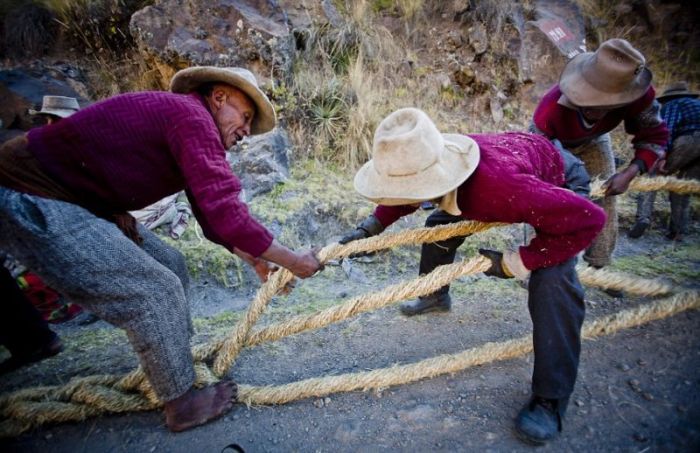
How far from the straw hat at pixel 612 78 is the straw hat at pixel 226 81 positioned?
1.91 meters

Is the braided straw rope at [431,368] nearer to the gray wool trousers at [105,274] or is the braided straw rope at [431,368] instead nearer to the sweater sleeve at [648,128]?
the gray wool trousers at [105,274]

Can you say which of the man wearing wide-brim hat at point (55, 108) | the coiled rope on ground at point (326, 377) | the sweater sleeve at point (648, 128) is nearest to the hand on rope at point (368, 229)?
the coiled rope on ground at point (326, 377)

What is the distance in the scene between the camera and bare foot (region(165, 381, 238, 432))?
5.23ft

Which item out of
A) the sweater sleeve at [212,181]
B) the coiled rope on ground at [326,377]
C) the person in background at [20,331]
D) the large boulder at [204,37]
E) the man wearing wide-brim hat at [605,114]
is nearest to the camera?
the sweater sleeve at [212,181]

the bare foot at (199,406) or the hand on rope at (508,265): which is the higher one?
the hand on rope at (508,265)

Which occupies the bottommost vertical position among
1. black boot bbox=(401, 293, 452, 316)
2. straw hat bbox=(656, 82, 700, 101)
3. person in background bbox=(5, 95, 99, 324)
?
person in background bbox=(5, 95, 99, 324)

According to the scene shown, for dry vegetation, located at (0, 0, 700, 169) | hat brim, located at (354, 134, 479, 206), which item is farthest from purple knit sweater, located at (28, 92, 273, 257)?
dry vegetation, located at (0, 0, 700, 169)

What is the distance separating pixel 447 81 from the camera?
5.45 meters

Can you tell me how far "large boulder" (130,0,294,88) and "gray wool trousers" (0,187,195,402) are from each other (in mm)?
3519

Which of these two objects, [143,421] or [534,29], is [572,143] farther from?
[534,29]

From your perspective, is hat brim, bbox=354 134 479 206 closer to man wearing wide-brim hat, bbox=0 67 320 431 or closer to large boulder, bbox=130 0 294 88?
man wearing wide-brim hat, bbox=0 67 320 431

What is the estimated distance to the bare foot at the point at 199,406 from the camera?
1.59 metres

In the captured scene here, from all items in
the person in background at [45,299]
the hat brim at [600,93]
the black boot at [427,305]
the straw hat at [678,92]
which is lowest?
the person in background at [45,299]

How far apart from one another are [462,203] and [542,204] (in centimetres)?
34
